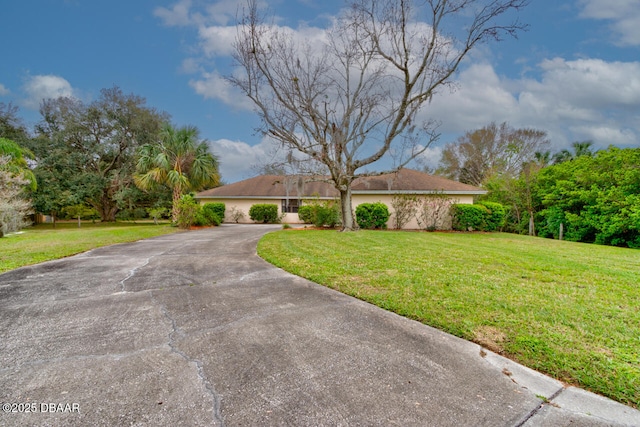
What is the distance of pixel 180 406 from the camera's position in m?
1.87

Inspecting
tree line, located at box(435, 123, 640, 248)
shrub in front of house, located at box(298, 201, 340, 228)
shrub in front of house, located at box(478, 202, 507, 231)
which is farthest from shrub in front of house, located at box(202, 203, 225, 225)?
tree line, located at box(435, 123, 640, 248)

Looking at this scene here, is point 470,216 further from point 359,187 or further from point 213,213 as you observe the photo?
point 213,213

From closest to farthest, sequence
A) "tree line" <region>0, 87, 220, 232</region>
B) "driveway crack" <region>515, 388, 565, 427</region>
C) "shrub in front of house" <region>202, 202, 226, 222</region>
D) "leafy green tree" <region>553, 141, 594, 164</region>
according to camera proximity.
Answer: "driveway crack" <region>515, 388, 565, 427</region>
"shrub in front of house" <region>202, 202, 226, 222</region>
"leafy green tree" <region>553, 141, 594, 164</region>
"tree line" <region>0, 87, 220, 232</region>

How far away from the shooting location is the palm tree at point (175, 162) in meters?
16.6

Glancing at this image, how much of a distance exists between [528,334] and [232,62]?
1441 cm

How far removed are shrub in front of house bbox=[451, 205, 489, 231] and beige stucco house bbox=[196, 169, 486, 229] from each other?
25.7 inches

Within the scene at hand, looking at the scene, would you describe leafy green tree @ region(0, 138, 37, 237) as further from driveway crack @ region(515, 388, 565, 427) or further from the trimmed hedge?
the trimmed hedge

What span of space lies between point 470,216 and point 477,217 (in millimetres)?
355

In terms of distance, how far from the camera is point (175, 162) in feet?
57.0

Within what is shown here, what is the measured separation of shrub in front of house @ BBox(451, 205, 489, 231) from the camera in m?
14.9

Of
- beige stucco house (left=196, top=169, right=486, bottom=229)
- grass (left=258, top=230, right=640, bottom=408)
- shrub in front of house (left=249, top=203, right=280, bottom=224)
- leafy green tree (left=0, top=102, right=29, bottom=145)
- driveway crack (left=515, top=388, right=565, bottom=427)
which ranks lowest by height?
driveway crack (left=515, top=388, right=565, bottom=427)

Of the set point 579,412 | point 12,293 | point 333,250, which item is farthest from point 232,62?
point 579,412

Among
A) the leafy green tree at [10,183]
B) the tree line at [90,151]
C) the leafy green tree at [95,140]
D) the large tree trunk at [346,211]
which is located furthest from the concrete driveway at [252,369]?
the leafy green tree at [95,140]

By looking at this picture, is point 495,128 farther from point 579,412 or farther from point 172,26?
point 579,412
